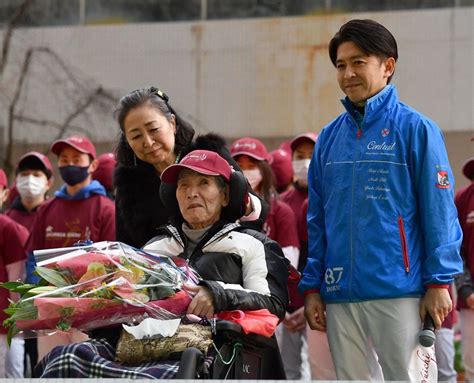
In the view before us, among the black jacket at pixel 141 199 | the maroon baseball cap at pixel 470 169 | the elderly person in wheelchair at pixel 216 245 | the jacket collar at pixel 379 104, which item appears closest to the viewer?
the elderly person in wheelchair at pixel 216 245

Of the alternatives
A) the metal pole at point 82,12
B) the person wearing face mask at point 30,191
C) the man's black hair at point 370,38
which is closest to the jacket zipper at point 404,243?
the man's black hair at point 370,38

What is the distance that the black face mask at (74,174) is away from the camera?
27.9 ft

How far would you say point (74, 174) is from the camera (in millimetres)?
8523

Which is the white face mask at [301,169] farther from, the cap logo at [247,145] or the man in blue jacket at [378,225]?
the man in blue jacket at [378,225]

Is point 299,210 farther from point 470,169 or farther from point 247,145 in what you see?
point 470,169

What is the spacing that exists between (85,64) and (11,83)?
108cm

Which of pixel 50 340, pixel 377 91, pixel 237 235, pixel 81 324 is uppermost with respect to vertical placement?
pixel 377 91

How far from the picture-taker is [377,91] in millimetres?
5266

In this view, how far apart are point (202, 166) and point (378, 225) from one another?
0.89 metres

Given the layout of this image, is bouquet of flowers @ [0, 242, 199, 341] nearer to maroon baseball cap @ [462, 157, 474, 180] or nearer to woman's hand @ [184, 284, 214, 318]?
woman's hand @ [184, 284, 214, 318]

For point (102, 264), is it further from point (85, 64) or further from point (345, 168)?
point (85, 64)

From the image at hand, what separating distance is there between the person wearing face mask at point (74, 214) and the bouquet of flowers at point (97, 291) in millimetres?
3176

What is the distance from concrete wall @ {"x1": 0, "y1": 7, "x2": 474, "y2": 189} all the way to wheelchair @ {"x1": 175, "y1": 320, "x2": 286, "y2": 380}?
10009mm

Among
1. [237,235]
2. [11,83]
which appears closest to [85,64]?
[11,83]
